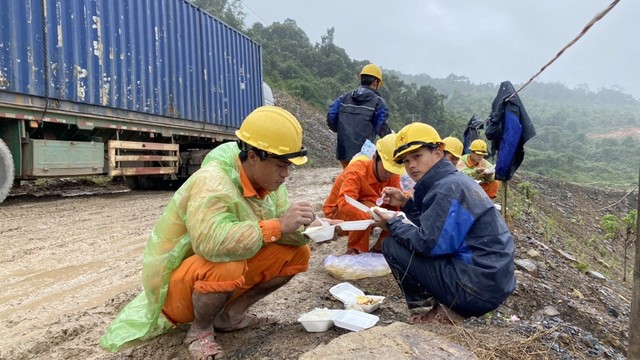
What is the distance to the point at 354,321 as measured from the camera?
244 cm

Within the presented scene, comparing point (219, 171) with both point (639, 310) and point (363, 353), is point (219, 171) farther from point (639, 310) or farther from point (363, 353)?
point (639, 310)

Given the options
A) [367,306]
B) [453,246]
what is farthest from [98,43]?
[453,246]

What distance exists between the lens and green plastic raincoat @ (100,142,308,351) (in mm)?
2035

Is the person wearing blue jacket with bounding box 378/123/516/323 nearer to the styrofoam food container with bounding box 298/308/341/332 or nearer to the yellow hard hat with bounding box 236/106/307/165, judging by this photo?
the styrofoam food container with bounding box 298/308/341/332

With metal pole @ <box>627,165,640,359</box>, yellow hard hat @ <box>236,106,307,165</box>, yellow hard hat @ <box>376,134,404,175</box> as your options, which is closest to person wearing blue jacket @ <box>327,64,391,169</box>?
yellow hard hat @ <box>376,134,404,175</box>

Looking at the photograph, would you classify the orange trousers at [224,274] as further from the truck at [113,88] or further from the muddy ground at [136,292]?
the truck at [113,88]

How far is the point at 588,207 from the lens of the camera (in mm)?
16969

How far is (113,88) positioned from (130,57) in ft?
2.47

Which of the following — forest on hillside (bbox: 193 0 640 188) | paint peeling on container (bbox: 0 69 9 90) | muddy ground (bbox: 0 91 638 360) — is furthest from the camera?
forest on hillside (bbox: 193 0 640 188)

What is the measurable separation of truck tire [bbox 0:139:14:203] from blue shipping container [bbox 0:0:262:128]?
32.6 inches

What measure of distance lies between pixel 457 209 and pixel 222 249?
1201mm

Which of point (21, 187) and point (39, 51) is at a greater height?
point (39, 51)

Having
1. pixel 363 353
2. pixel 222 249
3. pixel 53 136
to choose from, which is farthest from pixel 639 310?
pixel 53 136

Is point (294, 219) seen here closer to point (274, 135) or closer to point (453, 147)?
point (274, 135)
